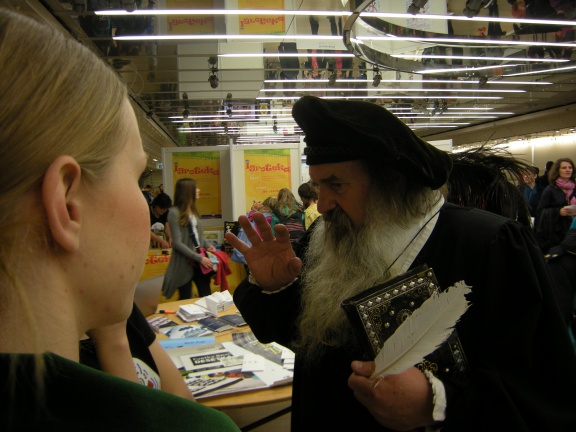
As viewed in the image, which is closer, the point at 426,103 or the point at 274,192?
the point at 274,192

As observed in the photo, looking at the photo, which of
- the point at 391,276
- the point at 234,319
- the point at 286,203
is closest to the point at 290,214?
the point at 286,203

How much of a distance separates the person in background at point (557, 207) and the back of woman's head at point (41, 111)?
615 centimetres

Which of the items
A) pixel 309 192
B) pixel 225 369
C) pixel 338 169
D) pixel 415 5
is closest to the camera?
pixel 338 169

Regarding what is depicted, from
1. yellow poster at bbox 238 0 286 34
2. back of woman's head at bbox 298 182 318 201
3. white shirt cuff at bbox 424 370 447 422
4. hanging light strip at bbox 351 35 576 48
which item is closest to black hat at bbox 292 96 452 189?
white shirt cuff at bbox 424 370 447 422

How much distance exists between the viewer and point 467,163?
158cm

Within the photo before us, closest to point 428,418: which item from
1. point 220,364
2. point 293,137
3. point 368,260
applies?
point 368,260

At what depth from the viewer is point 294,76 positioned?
7527 mm

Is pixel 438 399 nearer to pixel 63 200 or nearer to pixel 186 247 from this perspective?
pixel 63 200

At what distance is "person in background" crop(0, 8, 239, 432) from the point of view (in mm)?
439

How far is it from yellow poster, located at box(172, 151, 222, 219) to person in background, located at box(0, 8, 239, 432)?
627 centimetres

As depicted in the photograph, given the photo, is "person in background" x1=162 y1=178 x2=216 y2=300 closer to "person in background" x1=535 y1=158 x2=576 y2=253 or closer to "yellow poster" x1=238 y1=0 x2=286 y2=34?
"yellow poster" x1=238 y1=0 x2=286 y2=34

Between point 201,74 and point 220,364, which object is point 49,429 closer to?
point 220,364

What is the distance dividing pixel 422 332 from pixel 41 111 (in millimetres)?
868

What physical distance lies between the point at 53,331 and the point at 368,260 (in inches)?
Answer: 38.6
